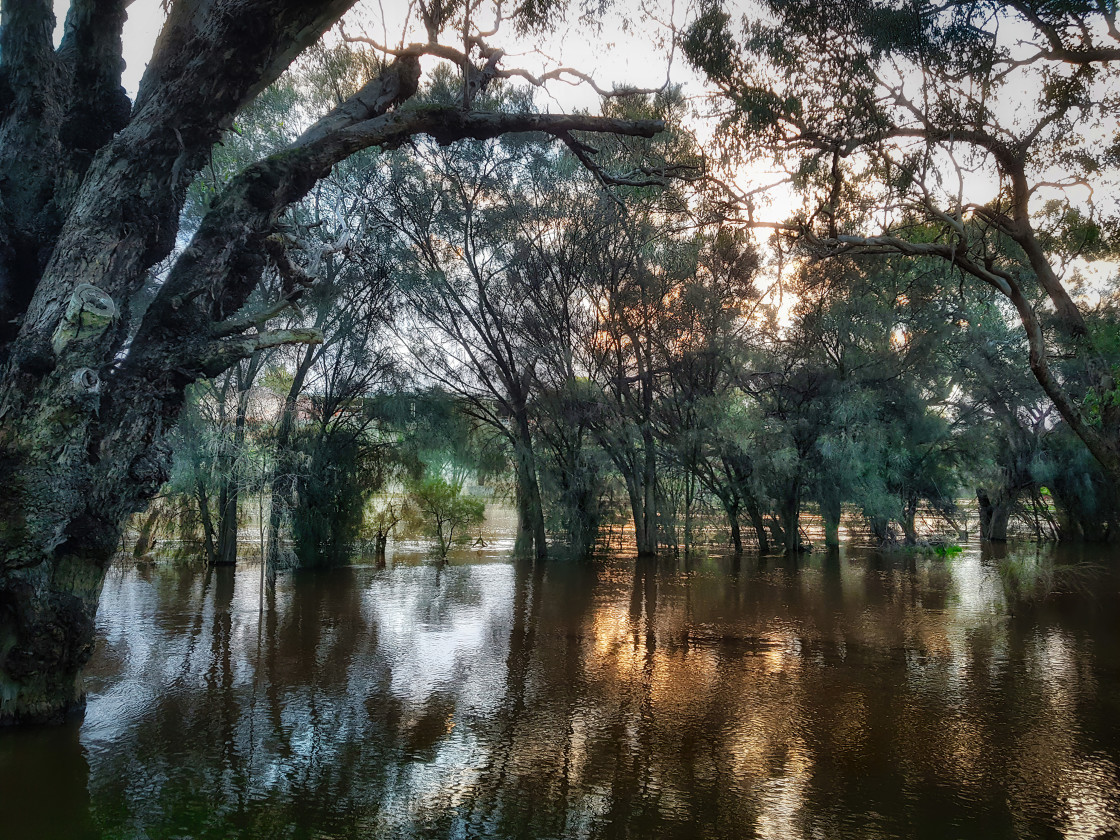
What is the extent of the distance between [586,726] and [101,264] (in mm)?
4761

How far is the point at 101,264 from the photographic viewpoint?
5.15 meters

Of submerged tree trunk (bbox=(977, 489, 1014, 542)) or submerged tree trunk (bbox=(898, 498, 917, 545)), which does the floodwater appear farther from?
submerged tree trunk (bbox=(977, 489, 1014, 542))

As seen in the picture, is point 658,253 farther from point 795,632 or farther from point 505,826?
point 505,826

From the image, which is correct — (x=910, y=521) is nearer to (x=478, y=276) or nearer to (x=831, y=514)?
(x=831, y=514)

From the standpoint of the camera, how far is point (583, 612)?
10312 millimetres

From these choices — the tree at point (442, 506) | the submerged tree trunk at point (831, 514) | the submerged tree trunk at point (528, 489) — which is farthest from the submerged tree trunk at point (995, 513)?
the tree at point (442, 506)

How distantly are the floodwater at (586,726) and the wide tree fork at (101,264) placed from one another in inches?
44.3

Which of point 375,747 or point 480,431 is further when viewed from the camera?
point 480,431

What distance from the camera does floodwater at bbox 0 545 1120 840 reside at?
148 inches

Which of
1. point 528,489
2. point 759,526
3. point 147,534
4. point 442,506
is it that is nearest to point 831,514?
point 759,526

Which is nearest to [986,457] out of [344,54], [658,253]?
[658,253]

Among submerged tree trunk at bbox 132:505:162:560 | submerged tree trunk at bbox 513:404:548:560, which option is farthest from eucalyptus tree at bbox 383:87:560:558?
submerged tree trunk at bbox 132:505:162:560

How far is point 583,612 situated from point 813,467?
1044 cm

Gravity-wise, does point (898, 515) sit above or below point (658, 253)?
below
